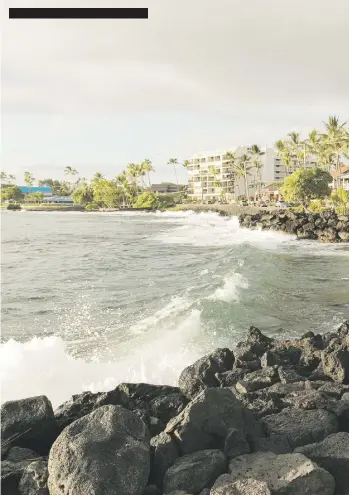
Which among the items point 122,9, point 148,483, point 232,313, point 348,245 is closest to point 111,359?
point 232,313

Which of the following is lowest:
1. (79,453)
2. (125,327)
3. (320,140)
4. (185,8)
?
(125,327)

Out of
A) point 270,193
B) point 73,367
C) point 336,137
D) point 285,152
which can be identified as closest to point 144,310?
point 73,367

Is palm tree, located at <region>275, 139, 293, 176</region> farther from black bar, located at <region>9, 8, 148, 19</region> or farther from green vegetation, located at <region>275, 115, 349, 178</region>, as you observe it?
black bar, located at <region>9, 8, 148, 19</region>

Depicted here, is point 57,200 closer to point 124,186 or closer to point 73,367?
point 124,186

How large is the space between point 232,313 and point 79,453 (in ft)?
30.6

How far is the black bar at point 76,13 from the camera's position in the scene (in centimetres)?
291

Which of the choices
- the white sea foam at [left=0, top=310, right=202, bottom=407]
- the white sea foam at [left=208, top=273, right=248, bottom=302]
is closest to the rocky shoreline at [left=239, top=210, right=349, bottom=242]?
the white sea foam at [left=208, top=273, right=248, bottom=302]

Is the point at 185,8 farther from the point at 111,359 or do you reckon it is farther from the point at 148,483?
the point at 111,359

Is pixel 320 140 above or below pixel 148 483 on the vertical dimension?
above

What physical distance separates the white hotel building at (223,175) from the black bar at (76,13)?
108m

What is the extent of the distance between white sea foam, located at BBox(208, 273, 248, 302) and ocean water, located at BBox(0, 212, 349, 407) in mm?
41

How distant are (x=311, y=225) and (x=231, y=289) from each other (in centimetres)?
2297

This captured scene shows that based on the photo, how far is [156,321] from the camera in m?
12.1

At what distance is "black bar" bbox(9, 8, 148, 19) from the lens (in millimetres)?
2906
